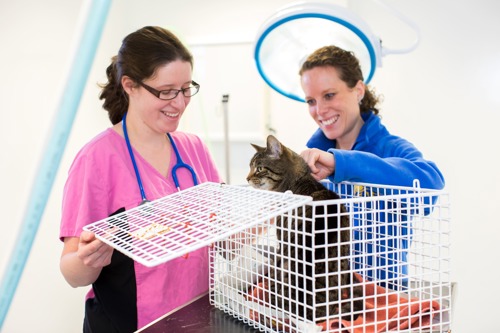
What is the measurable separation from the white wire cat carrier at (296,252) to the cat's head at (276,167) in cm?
20

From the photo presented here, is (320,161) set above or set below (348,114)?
below

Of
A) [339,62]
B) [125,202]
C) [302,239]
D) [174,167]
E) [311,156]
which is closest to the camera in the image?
[302,239]

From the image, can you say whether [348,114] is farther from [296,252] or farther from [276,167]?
[296,252]

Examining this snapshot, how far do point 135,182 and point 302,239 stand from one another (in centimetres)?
53

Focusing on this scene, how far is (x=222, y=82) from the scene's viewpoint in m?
2.92

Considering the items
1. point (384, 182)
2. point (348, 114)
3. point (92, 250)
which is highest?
point (348, 114)

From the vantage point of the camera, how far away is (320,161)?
3.01 feet

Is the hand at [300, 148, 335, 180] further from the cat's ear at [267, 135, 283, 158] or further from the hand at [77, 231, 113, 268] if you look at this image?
the hand at [77, 231, 113, 268]

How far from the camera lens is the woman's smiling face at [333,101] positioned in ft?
4.41

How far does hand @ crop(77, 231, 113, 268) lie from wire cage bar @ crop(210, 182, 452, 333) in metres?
0.24

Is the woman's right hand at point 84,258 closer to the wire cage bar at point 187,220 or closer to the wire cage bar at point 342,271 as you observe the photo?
the wire cage bar at point 187,220

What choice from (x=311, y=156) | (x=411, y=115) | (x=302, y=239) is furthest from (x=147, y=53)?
(x=411, y=115)

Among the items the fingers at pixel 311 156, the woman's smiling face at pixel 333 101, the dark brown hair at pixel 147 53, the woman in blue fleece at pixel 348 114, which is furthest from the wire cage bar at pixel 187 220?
the woman's smiling face at pixel 333 101
